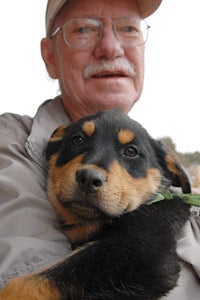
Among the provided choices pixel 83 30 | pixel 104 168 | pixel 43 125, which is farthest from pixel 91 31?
pixel 104 168

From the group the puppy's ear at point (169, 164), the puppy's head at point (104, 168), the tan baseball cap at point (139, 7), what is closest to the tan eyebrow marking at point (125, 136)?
the puppy's head at point (104, 168)

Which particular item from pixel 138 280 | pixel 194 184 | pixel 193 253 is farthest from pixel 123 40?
pixel 138 280

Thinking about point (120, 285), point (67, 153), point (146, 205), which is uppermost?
point (67, 153)

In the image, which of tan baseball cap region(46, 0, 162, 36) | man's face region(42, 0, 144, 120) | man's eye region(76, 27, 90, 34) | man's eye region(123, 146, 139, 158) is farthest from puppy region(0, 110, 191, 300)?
tan baseball cap region(46, 0, 162, 36)

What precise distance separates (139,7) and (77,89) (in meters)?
0.68

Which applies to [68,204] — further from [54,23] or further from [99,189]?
[54,23]

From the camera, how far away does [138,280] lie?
2078mm

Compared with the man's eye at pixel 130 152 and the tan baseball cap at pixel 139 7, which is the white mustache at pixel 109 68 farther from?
the man's eye at pixel 130 152

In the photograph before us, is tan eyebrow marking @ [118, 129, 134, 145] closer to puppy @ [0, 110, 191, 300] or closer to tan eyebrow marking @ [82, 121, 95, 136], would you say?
puppy @ [0, 110, 191, 300]

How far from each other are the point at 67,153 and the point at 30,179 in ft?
0.71

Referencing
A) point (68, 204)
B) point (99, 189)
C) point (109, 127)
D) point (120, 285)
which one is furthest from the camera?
point (109, 127)

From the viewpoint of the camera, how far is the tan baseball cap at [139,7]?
3387 mm

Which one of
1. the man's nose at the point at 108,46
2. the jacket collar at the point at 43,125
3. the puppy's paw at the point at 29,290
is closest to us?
the puppy's paw at the point at 29,290

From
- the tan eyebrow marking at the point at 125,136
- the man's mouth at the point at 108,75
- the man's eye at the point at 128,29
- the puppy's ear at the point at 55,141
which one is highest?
the man's eye at the point at 128,29
